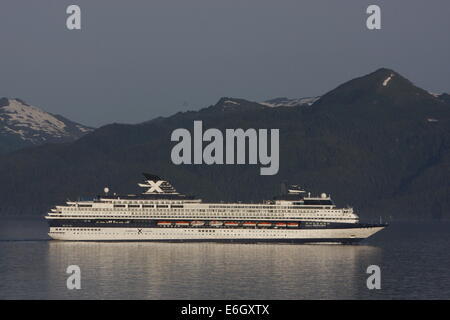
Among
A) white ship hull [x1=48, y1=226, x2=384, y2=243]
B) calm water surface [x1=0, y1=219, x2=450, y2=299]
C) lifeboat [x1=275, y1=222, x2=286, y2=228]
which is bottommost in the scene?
calm water surface [x1=0, y1=219, x2=450, y2=299]

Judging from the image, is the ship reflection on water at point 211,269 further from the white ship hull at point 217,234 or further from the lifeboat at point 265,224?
the lifeboat at point 265,224

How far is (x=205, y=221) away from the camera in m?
181

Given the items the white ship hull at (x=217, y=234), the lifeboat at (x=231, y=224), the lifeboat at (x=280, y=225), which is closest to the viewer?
the white ship hull at (x=217, y=234)

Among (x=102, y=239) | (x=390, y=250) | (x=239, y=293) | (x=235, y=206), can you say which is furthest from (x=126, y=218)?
(x=239, y=293)

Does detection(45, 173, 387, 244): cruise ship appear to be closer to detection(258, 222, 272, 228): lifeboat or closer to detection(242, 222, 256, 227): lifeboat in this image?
detection(242, 222, 256, 227): lifeboat

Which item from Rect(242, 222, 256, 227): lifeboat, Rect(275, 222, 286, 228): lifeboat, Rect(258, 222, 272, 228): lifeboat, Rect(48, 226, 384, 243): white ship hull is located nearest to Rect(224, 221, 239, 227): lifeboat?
Rect(48, 226, 384, 243): white ship hull

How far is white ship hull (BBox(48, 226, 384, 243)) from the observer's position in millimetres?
176000

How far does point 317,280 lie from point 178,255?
3672 cm

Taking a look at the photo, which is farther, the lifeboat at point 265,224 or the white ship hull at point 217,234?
the lifeboat at point 265,224

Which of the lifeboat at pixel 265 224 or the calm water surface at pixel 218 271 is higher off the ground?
the lifeboat at pixel 265 224

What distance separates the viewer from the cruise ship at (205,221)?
17650 centimetres

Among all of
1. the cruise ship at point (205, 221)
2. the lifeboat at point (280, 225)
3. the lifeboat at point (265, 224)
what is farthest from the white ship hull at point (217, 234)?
the lifeboat at point (265, 224)
